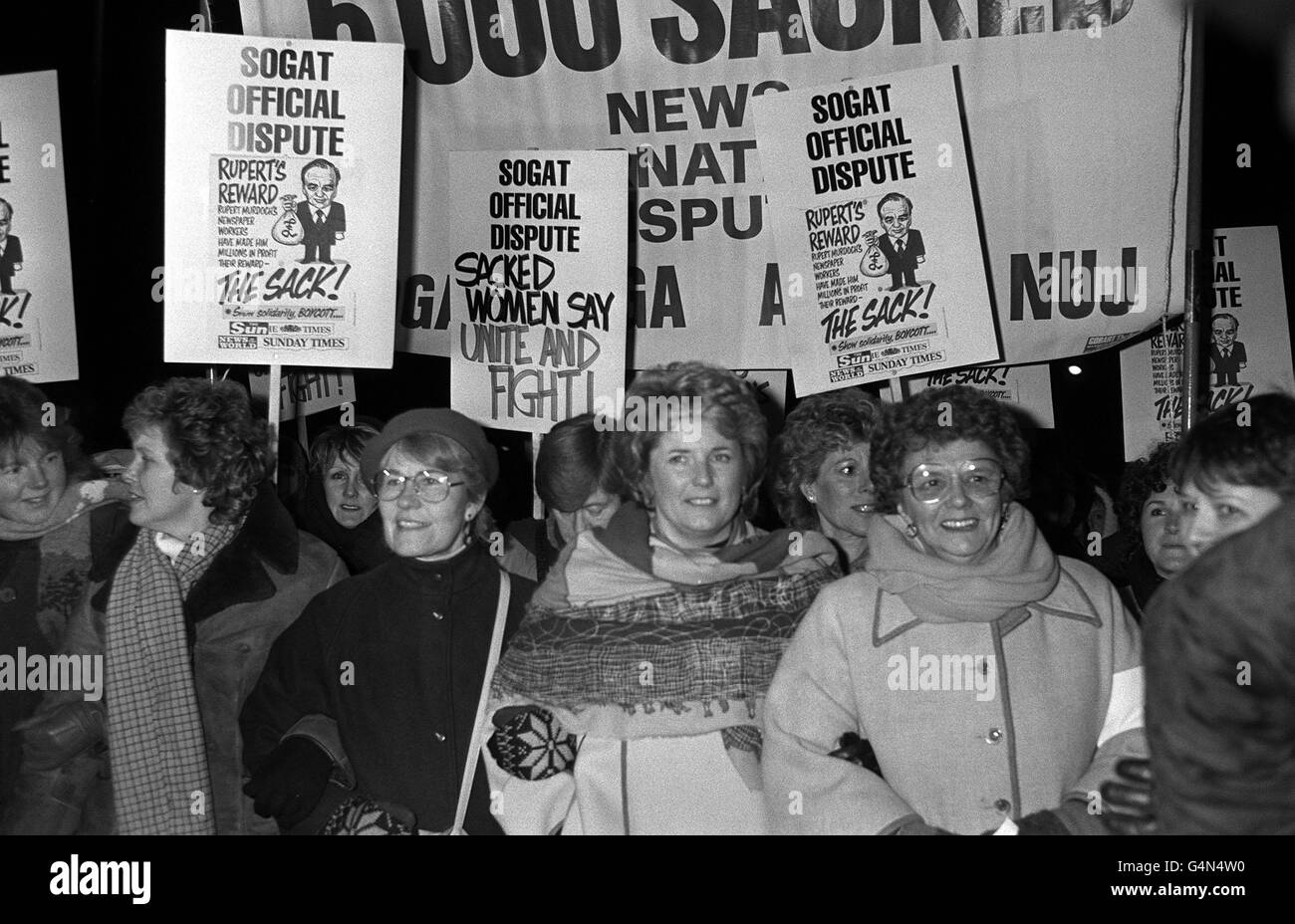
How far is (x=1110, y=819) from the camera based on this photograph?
3.21 m

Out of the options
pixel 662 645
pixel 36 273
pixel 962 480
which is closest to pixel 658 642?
pixel 662 645

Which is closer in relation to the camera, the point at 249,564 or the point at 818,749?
the point at 818,749

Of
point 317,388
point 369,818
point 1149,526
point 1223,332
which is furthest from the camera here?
point 317,388

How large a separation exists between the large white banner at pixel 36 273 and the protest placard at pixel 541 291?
1.66 m

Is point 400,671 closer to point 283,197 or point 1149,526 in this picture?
point 283,197

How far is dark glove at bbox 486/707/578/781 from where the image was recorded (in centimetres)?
390

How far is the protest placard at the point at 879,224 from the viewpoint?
17.7 feet

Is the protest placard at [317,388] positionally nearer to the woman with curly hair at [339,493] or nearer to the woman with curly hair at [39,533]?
the woman with curly hair at [339,493]

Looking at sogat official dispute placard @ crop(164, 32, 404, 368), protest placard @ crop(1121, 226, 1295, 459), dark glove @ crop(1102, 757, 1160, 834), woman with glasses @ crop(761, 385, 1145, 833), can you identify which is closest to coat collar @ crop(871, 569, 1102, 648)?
woman with glasses @ crop(761, 385, 1145, 833)

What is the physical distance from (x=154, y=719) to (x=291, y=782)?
646 mm

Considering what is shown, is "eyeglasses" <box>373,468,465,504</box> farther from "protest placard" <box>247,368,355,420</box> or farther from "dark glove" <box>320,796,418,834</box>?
"protest placard" <box>247,368,355,420</box>

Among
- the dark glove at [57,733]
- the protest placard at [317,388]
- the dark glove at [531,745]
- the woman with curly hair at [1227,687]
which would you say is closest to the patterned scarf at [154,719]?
the dark glove at [57,733]

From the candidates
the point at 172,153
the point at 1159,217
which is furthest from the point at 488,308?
A: the point at 1159,217
